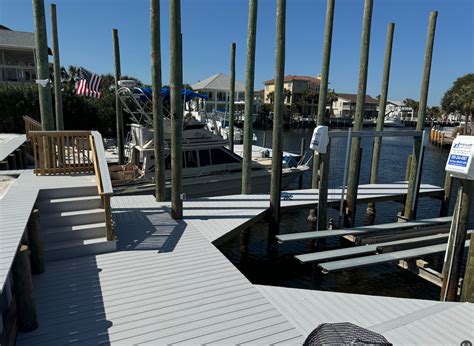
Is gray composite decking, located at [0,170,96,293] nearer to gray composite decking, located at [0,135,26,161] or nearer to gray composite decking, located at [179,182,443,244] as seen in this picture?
gray composite decking, located at [0,135,26,161]

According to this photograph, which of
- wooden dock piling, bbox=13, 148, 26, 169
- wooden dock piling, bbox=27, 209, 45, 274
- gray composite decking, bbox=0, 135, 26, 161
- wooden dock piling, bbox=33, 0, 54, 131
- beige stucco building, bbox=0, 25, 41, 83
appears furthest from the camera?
beige stucco building, bbox=0, 25, 41, 83

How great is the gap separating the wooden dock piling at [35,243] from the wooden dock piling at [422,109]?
401 inches

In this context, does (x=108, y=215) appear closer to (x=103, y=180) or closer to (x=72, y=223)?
(x=103, y=180)

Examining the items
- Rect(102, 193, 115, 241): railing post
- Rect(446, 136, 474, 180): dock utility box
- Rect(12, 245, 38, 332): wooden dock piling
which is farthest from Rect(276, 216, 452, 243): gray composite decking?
Rect(12, 245, 38, 332): wooden dock piling

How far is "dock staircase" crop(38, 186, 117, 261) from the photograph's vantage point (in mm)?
6395

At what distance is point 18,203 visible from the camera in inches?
229


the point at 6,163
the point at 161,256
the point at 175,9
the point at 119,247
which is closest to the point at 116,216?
the point at 119,247

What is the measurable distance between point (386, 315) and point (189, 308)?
118 inches

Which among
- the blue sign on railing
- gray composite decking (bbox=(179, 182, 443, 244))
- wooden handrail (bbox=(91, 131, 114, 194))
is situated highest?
the blue sign on railing

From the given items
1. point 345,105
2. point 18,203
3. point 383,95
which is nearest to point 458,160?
point 18,203

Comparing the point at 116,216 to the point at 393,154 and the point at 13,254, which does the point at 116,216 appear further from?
the point at 393,154

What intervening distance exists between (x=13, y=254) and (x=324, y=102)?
10.3m

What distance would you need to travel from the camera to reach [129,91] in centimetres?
1326

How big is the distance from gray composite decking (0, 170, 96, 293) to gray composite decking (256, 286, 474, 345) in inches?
144
